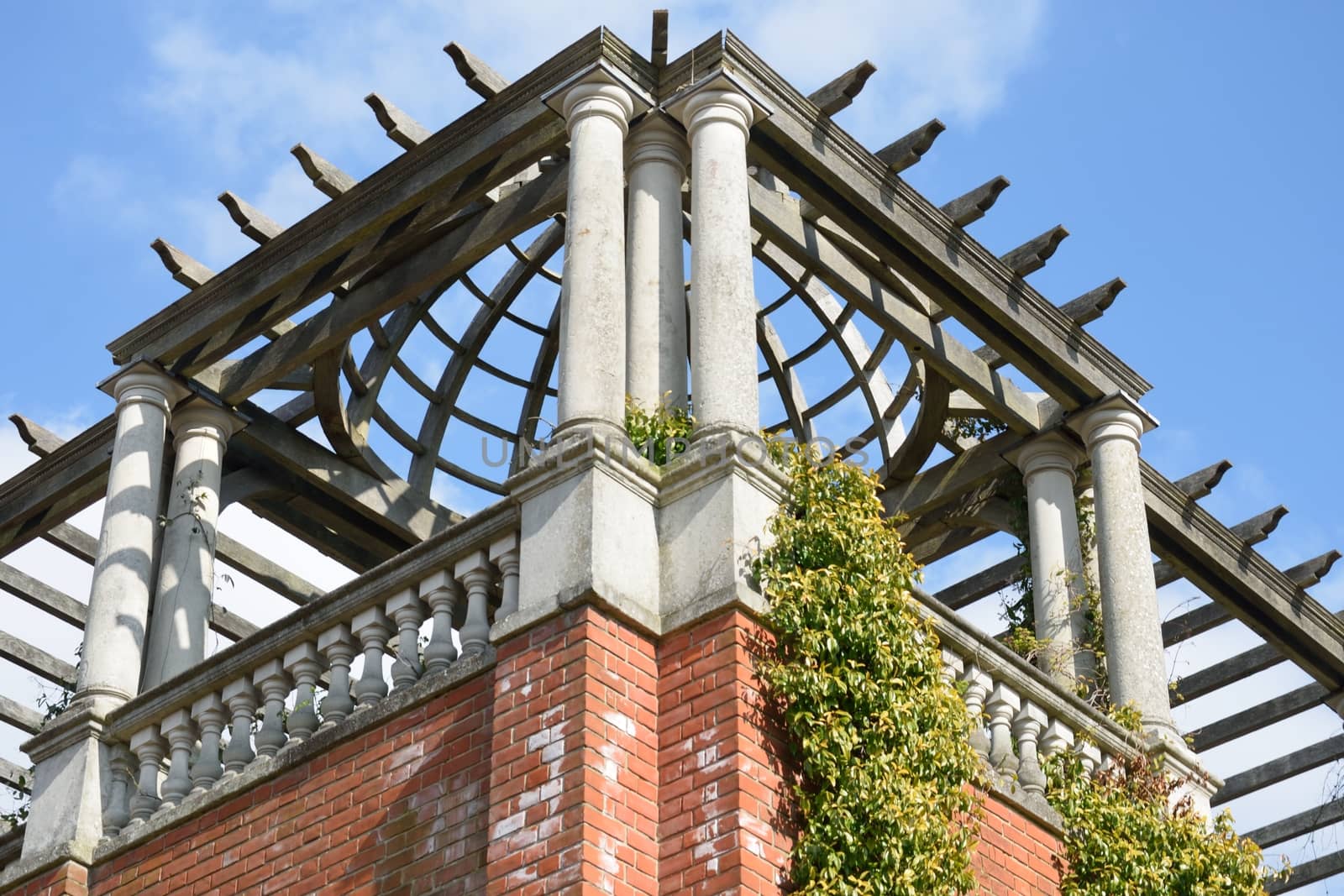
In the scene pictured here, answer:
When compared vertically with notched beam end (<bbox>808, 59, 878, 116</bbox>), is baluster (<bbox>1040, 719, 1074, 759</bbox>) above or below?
below

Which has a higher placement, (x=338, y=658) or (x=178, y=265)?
(x=178, y=265)

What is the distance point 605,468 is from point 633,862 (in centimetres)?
184

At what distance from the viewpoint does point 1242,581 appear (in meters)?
15.4

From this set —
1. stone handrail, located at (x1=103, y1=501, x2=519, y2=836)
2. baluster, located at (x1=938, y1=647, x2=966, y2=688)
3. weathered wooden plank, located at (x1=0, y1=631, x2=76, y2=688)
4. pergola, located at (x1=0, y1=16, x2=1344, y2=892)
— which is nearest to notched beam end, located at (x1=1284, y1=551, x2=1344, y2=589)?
pergola, located at (x1=0, y1=16, x2=1344, y2=892)

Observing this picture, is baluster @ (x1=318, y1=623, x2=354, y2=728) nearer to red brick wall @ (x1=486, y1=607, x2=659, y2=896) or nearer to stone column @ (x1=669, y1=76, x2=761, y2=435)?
red brick wall @ (x1=486, y1=607, x2=659, y2=896)

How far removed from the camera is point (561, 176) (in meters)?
12.9

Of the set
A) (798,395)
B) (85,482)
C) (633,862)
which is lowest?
(633,862)

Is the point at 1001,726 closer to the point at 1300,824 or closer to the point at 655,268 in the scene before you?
the point at 655,268

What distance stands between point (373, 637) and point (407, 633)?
0.77ft

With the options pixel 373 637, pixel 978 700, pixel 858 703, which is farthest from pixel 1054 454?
pixel 373 637

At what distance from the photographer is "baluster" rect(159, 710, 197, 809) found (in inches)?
459

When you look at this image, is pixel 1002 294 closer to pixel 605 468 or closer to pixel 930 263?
pixel 930 263

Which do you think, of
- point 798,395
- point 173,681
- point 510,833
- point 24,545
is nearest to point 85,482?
point 24,545

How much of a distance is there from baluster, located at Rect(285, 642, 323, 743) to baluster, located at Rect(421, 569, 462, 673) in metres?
0.73
